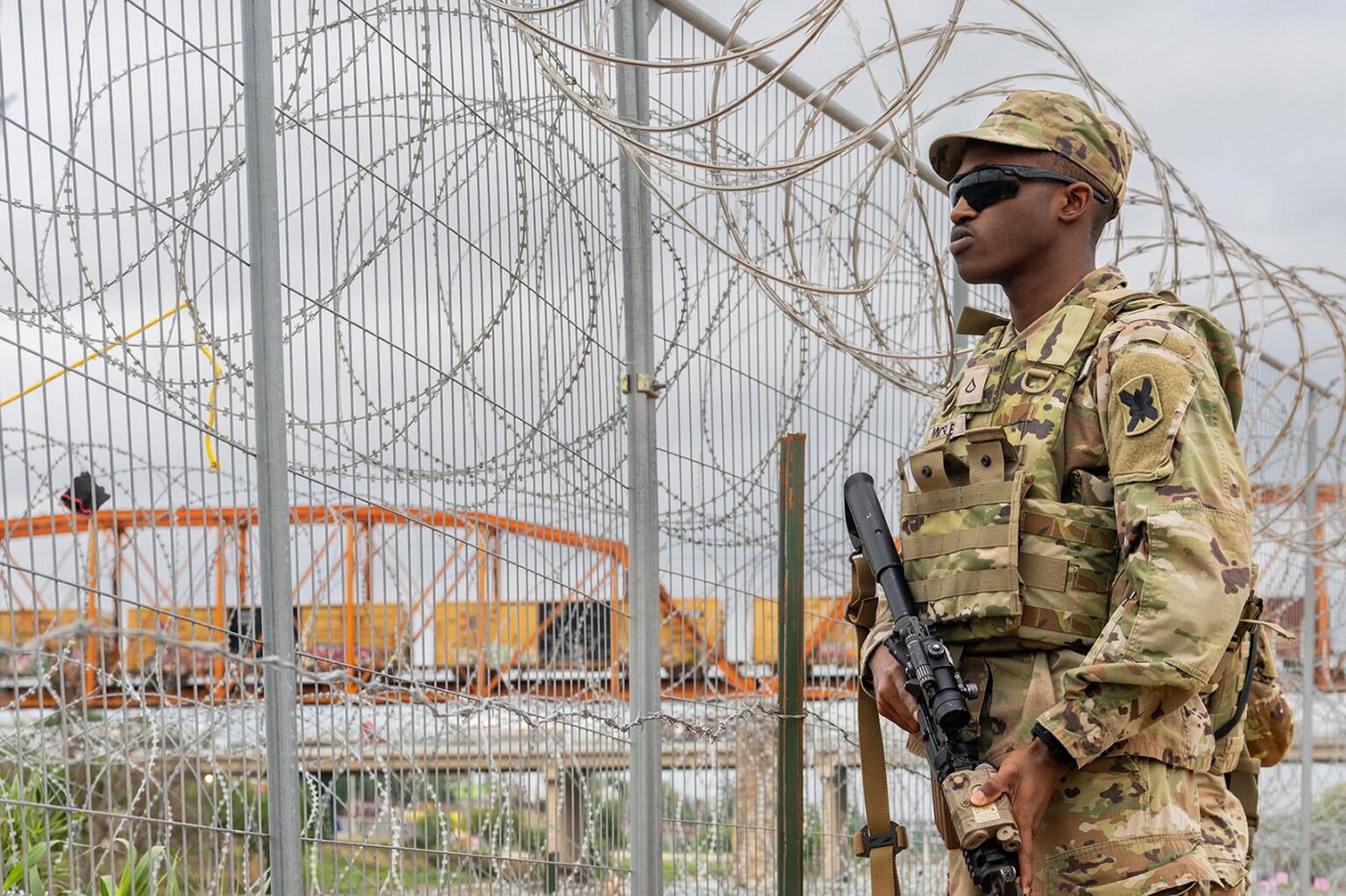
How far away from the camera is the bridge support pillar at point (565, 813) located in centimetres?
368

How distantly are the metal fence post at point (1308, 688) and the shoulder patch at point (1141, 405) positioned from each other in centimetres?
685

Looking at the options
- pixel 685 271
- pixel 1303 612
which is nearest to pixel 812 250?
pixel 685 271

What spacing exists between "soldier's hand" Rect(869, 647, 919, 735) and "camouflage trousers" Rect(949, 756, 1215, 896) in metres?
0.29

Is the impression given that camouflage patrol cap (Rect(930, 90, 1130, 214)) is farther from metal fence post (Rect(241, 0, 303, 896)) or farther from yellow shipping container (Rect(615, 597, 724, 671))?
yellow shipping container (Rect(615, 597, 724, 671))

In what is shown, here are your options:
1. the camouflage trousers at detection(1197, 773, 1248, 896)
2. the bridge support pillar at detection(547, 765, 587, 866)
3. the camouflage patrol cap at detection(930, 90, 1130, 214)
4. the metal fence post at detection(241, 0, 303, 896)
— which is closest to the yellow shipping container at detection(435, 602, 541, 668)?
the bridge support pillar at detection(547, 765, 587, 866)

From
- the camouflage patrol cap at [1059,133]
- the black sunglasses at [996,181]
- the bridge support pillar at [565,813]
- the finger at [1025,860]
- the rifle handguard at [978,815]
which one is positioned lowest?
the bridge support pillar at [565,813]

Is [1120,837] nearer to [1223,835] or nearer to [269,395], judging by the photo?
[1223,835]

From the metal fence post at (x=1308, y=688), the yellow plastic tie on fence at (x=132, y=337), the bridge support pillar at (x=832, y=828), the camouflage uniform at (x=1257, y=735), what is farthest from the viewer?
the metal fence post at (x=1308, y=688)

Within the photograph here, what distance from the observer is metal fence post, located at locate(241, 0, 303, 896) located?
110 inches

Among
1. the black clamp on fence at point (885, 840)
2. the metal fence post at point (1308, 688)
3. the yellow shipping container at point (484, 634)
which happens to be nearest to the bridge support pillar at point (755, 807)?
the yellow shipping container at point (484, 634)

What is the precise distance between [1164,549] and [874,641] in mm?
628

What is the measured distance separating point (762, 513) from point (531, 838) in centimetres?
135

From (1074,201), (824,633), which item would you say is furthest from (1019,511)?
(824,633)

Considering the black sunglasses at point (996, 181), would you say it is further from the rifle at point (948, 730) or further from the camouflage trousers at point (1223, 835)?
the camouflage trousers at point (1223, 835)
